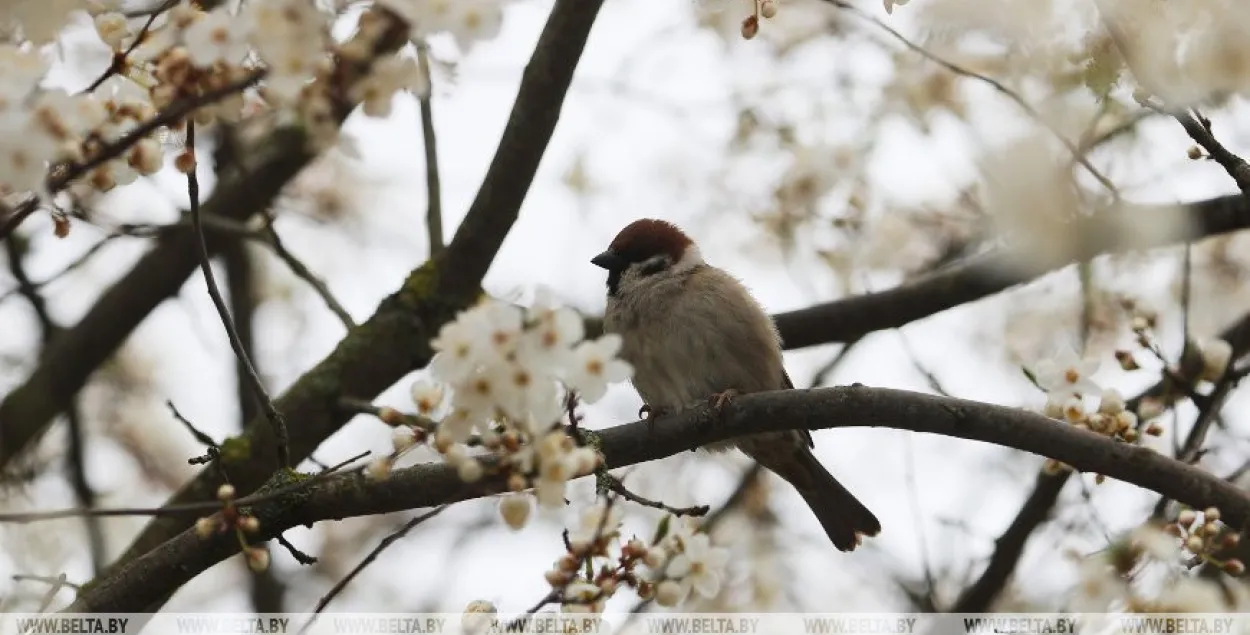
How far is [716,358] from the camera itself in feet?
13.4

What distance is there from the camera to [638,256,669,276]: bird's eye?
177 inches

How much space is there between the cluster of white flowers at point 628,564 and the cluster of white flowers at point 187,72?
0.74 metres

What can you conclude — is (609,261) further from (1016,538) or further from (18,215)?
(18,215)

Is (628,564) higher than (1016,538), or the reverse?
(1016,538)

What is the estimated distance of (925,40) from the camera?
4102 millimetres

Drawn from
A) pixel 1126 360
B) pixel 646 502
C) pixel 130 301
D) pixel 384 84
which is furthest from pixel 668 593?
pixel 130 301

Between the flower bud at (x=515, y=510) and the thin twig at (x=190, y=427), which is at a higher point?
the thin twig at (x=190, y=427)

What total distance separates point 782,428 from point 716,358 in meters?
1.22

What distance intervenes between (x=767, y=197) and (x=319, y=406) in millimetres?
2318

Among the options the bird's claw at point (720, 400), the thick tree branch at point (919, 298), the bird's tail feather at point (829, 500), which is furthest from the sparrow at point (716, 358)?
the bird's claw at point (720, 400)

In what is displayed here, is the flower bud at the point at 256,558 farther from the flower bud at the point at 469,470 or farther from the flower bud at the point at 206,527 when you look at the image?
the flower bud at the point at 469,470

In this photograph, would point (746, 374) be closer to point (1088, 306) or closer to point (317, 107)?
point (1088, 306)

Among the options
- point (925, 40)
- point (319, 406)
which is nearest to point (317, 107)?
point (319, 406)

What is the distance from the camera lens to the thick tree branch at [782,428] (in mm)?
2463
